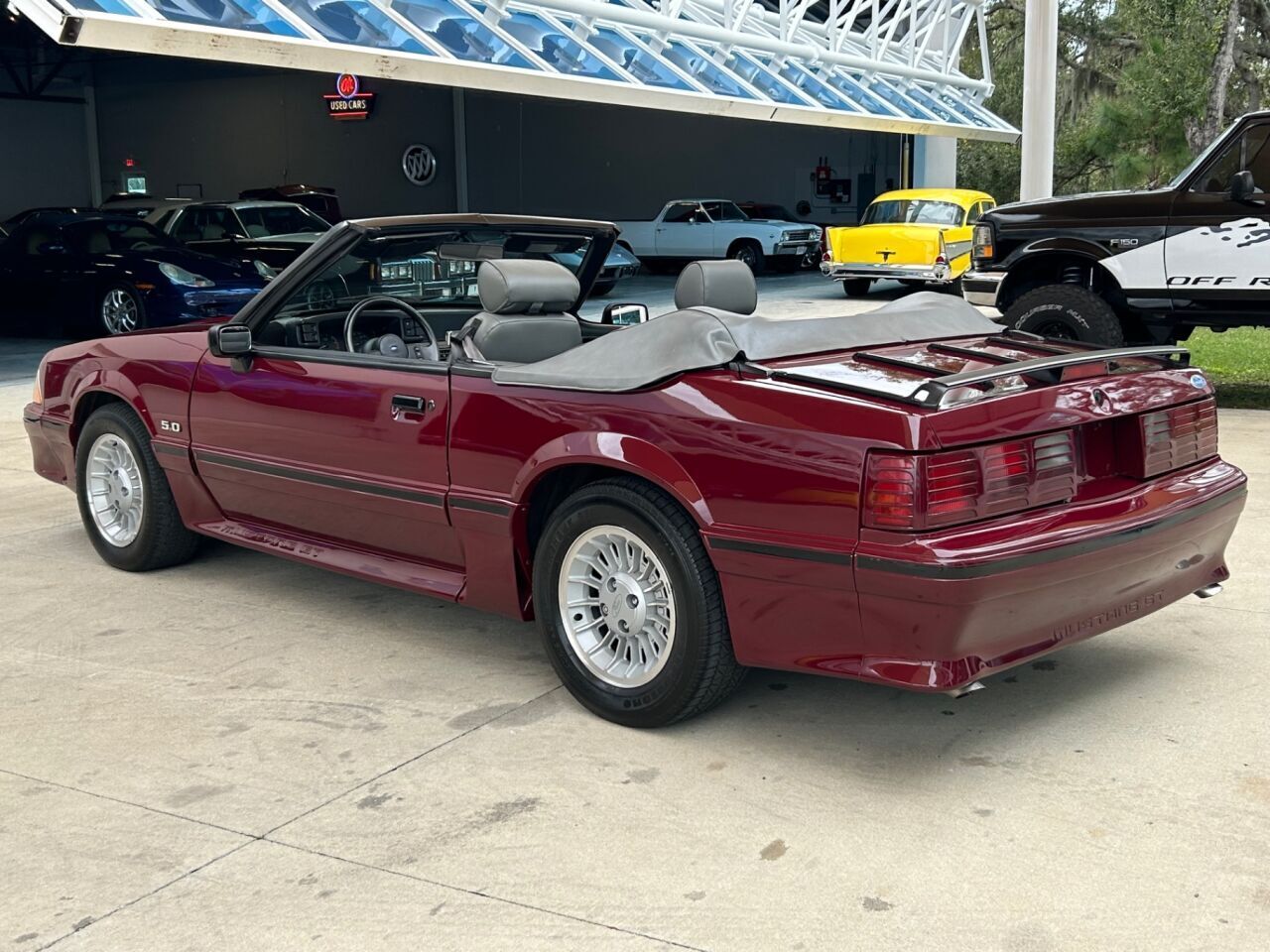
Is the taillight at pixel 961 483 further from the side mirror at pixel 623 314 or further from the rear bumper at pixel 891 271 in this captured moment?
the rear bumper at pixel 891 271

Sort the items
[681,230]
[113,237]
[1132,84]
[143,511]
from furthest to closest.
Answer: [1132,84] < [681,230] < [113,237] < [143,511]

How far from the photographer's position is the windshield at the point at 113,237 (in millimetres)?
14961

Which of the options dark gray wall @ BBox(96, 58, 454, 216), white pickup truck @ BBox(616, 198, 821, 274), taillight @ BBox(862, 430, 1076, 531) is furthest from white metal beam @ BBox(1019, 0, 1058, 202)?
dark gray wall @ BBox(96, 58, 454, 216)

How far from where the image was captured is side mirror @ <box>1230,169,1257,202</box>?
345 inches

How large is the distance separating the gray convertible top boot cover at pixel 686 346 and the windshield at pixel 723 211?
2297cm

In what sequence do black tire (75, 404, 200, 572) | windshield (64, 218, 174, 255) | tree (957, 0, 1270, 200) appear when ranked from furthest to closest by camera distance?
1. tree (957, 0, 1270, 200)
2. windshield (64, 218, 174, 255)
3. black tire (75, 404, 200, 572)

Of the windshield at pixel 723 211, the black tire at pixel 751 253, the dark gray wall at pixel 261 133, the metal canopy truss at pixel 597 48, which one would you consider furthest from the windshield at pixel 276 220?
the dark gray wall at pixel 261 133

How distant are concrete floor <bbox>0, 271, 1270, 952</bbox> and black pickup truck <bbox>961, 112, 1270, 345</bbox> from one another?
466 centimetres

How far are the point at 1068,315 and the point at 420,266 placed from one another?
5895 millimetres

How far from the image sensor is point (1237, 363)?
1217 centimetres

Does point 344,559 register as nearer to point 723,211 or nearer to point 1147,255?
point 1147,255

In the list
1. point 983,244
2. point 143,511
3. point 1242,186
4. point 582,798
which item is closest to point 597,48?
point 983,244

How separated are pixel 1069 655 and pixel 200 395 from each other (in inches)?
129

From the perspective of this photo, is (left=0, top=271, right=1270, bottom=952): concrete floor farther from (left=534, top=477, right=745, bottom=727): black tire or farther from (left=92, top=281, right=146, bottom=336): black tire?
(left=92, top=281, right=146, bottom=336): black tire
